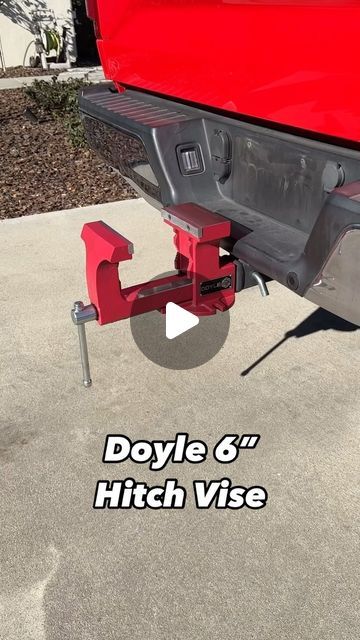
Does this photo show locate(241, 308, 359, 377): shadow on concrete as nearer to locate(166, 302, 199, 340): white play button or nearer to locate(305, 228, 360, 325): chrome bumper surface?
locate(166, 302, 199, 340): white play button

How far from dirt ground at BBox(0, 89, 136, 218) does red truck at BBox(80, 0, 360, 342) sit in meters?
2.19

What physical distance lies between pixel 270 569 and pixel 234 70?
6.23 feet

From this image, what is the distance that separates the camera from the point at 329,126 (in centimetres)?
201

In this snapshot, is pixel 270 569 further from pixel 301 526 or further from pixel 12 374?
pixel 12 374

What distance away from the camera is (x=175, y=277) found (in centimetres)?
253

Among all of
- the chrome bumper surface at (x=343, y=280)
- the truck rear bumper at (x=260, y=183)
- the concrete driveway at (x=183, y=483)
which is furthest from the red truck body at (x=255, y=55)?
the concrete driveway at (x=183, y=483)

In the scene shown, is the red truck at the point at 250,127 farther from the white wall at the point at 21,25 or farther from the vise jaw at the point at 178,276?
the white wall at the point at 21,25

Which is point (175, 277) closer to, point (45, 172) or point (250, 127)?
point (250, 127)

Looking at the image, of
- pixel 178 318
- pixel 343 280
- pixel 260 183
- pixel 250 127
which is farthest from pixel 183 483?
pixel 250 127

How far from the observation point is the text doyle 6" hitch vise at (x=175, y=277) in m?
2.30

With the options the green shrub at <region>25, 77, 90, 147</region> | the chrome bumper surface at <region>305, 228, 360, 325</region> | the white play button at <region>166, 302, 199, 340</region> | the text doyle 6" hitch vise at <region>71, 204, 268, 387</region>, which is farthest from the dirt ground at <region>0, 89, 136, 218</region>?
the chrome bumper surface at <region>305, 228, 360, 325</region>

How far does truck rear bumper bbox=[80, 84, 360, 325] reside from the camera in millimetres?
1907

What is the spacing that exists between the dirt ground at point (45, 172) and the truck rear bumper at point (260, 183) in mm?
2317

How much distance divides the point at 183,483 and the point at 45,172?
4537 millimetres
